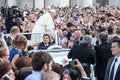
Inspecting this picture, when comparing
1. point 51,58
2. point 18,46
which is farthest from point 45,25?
point 51,58

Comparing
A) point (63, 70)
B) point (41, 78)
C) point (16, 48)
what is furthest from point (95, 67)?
point (41, 78)

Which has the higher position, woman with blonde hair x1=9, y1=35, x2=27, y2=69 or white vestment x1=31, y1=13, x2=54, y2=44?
woman with blonde hair x1=9, y1=35, x2=27, y2=69

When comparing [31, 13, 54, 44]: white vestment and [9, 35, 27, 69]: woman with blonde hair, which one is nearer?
[9, 35, 27, 69]: woman with blonde hair

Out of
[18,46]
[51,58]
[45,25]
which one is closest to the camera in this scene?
[51,58]

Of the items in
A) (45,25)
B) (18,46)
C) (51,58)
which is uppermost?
(51,58)

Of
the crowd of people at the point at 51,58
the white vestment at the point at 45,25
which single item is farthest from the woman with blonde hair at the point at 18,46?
the white vestment at the point at 45,25

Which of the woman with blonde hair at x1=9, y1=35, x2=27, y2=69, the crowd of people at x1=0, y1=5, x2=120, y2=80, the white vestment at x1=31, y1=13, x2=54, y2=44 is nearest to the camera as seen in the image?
the crowd of people at x1=0, y1=5, x2=120, y2=80

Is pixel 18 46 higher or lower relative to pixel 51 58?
lower

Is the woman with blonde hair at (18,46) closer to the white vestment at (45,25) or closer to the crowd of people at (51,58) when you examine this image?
the crowd of people at (51,58)

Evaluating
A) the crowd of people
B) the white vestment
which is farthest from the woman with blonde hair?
the white vestment

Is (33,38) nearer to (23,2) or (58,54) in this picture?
(58,54)

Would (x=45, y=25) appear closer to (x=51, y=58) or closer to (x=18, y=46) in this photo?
(x=18, y=46)

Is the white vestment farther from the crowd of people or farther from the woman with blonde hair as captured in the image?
the woman with blonde hair

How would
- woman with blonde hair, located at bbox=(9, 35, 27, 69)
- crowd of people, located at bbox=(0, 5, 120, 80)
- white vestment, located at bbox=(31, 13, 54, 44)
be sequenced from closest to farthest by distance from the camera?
crowd of people, located at bbox=(0, 5, 120, 80)
woman with blonde hair, located at bbox=(9, 35, 27, 69)
white vestment, located at bbox=(31, 13, 54, 44)
